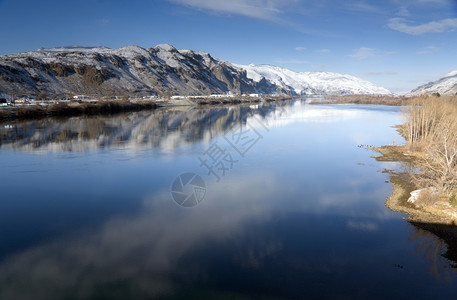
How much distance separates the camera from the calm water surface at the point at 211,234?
7.37 meters

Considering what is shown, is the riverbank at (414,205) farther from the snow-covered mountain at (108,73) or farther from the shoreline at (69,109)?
the snow-covered mountain at (108,73)

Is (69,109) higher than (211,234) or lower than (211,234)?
higher

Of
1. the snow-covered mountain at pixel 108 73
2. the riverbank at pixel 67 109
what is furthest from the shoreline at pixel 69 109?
the snow-covered mountain at pixel 108 73

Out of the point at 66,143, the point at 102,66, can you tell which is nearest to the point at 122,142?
the point at 66,143

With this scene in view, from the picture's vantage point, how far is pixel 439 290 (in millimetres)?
7230

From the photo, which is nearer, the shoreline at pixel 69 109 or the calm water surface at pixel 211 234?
the calm water surface at pixel 211 234

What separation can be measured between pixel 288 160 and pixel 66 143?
643 inches

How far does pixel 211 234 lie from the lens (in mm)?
9758

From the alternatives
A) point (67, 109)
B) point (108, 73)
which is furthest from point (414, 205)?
point (108, 73)

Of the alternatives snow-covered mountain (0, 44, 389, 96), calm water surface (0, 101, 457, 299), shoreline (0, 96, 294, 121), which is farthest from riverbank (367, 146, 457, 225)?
snow-covered mountain (0, 44, 389, 96)

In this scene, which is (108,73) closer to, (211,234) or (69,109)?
(69,109)

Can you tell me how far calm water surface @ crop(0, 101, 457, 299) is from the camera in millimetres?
7371

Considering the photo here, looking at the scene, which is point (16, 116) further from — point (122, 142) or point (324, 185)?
point (324, 185)

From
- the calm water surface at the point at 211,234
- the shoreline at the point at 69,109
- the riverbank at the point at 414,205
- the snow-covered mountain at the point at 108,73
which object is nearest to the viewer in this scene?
the calm water surface at the point at 211,234
